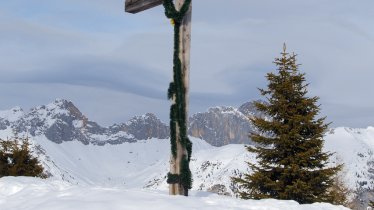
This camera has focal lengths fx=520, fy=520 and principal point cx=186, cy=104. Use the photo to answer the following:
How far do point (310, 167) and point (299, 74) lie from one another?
3.61 meters

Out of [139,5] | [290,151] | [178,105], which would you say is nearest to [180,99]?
[178,105]

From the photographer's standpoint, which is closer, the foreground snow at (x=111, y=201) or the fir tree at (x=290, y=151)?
the foreground snow at (x=111, y=201)

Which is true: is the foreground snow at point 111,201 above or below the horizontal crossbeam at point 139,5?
below

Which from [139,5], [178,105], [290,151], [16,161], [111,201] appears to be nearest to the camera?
[111,201]

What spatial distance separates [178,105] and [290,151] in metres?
8.07

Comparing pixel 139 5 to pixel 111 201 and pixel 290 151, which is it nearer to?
pixel 111 201

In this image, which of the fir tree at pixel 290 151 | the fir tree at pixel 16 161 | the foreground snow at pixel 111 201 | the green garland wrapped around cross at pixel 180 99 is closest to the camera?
the foreground snow at pixel 111 201

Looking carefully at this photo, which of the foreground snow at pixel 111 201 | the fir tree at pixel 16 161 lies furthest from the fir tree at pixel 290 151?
the fir tree at pixel 16 161

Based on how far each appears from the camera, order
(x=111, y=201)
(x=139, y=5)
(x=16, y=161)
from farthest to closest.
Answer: (x=16, y=161) < (x=139, y=5) < (x=111, y=201)

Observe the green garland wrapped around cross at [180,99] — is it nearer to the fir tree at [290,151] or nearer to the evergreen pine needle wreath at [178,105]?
the evergreen pine needle wreath at [178,105]

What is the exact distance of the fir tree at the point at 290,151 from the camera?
17750mm

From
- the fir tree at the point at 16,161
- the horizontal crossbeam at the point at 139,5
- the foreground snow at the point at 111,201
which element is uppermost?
the horizontal crossbeam at the point at 139,5

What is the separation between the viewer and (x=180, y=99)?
11.5 m

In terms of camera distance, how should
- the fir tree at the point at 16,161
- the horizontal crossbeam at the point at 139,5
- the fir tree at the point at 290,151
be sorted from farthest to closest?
the fir tree at the point at 16,161 < the fir tree at the point at 290,151 < the horizontal crossbeam at the point at 139,5
